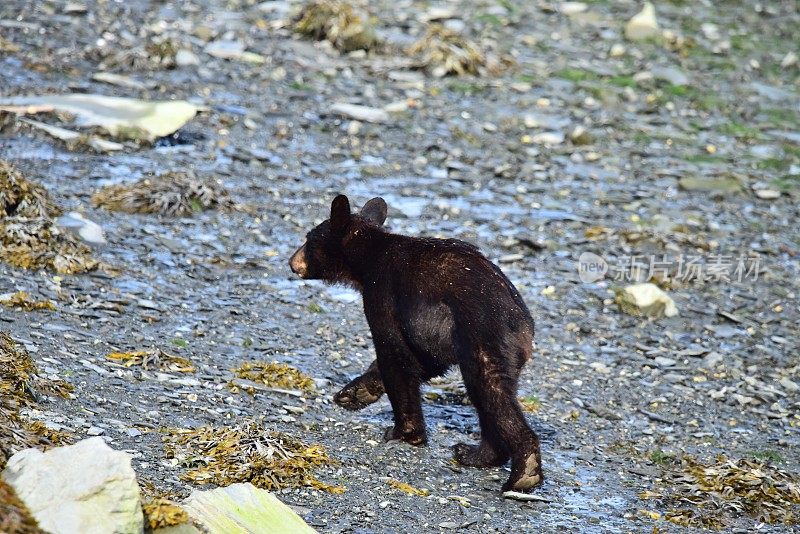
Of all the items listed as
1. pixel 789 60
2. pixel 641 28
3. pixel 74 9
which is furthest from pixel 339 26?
pixel 789 60

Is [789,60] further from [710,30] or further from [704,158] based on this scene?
[704,158]

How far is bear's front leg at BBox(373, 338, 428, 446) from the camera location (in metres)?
6.71

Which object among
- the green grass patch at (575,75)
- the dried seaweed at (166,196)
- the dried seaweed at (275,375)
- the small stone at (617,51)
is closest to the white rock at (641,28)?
the small stone at (617,51)

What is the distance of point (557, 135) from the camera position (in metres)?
13.4

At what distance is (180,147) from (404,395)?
18.8ft

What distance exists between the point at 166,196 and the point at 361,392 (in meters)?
3.75

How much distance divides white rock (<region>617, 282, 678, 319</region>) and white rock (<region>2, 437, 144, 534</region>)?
Answer: 20.3 ft

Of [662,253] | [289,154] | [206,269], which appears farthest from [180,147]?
[662,253]

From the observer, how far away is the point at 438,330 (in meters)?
6.45

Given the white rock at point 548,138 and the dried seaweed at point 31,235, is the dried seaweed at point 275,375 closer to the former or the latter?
the dried seaweed at point 31,235

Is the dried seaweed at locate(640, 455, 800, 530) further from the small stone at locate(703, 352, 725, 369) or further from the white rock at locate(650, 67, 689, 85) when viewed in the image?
the white rock at locate(650, 67, 689, 85)

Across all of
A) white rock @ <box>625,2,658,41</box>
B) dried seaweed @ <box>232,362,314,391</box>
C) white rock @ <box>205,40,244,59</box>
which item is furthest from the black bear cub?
white rock @ <box>625,2,658,41</box>

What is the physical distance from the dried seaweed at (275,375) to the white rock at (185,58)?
6987mm

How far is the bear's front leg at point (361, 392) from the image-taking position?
23.4 ft
